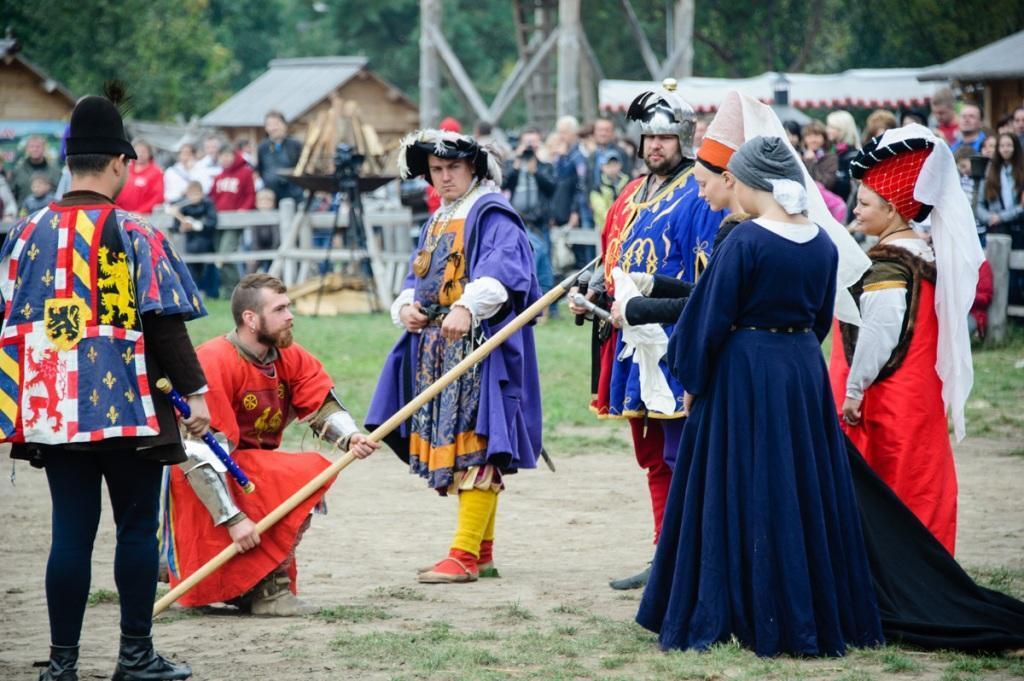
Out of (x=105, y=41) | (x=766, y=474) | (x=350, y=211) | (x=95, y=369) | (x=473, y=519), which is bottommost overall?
(x=473, y=519)

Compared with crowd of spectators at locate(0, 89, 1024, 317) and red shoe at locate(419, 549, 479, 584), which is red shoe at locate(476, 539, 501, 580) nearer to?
red shoe at locate(419, 549, 479, 584)

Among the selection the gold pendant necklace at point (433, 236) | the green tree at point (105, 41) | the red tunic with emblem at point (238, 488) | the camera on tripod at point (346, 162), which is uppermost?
the green tree at point (105, 41)

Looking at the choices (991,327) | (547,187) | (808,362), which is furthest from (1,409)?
(547,187)

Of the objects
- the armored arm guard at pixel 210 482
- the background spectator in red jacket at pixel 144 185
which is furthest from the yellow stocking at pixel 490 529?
the background spectator in red jacket at pixel 144 185

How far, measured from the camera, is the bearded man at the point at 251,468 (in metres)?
5.66

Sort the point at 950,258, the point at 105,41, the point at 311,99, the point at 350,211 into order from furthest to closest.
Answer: the point at 105,41, the point at 311,99, the point at 350,211, the point at 950,258

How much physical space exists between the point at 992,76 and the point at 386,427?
15.3 m

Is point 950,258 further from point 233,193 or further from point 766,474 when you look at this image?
point 233,193

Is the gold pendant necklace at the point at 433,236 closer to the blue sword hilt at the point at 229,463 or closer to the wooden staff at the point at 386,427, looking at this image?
the wooden staff at the point at 386,427

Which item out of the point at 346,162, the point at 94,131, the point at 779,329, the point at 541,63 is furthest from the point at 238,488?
the point at 541,63

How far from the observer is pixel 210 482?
555 centimetres

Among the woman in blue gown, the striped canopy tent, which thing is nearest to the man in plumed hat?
the woman in blue gown

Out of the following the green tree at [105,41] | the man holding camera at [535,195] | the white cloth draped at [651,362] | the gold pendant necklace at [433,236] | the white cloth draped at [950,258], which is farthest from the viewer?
the green tree at [105,41]

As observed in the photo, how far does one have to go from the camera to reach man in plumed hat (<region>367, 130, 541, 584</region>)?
6301 millimetres
